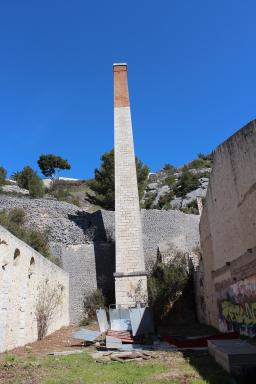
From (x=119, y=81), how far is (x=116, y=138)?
441cm

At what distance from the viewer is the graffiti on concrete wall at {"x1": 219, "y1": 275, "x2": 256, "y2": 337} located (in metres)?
9.63

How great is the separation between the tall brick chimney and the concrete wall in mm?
4559

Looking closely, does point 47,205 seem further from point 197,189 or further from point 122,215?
point 197,189

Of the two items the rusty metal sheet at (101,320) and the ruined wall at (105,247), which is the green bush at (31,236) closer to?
the ruined wall at (105,247)

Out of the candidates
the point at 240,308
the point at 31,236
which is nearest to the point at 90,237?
the point at 31,236

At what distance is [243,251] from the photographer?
10.3 metres

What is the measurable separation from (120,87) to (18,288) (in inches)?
630

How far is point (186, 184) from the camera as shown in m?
45.9

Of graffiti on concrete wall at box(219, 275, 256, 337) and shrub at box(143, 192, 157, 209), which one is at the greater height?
shrub at box(143, 192, 157, 209)

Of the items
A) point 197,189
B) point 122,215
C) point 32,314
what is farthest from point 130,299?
point 197,189

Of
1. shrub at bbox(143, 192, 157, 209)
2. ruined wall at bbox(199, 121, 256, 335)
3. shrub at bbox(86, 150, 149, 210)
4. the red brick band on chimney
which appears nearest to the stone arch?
ruined wall at bbox(199, 121, 256, 335)

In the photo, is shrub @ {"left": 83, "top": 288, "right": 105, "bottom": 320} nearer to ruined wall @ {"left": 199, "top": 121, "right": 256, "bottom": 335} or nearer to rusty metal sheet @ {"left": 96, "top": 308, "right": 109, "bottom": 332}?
rusty metal sheet @ {"left": 96, "top": 308, "right": 109, "bottom": 332}

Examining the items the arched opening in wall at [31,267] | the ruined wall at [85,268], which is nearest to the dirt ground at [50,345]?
the arched opening in wall at [31,267]

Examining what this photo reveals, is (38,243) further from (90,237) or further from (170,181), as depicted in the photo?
(170,181)
